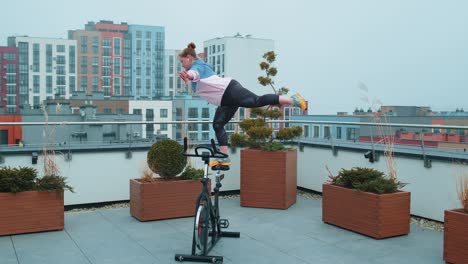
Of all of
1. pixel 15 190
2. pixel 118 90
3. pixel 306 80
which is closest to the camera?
pixel 15 190

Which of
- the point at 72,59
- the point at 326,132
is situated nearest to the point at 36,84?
the point at 72,59

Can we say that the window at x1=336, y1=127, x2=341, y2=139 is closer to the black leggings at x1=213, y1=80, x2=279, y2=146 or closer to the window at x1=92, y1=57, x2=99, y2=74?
the black leggings at x1=213, y1=80, x2=279, y2=146

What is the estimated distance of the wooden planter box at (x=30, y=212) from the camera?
5.17 metres

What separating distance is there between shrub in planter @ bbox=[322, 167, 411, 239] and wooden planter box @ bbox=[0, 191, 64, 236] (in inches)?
124

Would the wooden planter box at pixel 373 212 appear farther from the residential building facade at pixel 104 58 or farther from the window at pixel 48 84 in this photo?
the residential building facade at pixel 104 58

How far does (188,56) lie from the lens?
15.5ft

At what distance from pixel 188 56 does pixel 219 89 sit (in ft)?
1.56

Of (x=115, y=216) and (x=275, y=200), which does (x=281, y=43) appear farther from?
(x=115, y=216)

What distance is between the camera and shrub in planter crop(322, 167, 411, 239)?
202 inches

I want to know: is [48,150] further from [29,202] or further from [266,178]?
[266,178]

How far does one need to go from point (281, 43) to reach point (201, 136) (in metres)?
5.97

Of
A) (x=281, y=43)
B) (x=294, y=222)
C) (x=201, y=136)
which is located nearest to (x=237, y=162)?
(x=201, y=136)

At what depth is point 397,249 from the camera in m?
4.85

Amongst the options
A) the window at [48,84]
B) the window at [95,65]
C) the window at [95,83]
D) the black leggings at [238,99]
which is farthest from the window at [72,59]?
the black leggings at [238,99]
